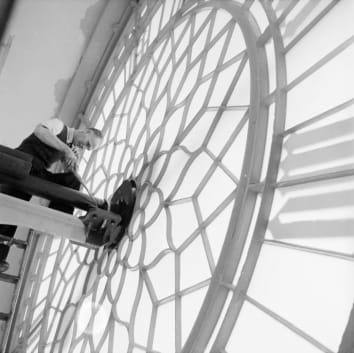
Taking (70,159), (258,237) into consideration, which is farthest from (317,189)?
(70,159)

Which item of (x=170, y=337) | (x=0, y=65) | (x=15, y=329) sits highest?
(x=0, y=65)

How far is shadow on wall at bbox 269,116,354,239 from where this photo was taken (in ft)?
5.72

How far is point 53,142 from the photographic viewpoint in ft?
11.9

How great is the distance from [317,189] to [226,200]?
0.59 meters

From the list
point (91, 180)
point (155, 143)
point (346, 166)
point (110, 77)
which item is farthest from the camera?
point (110, 77)

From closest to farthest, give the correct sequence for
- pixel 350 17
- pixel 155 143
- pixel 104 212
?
1. pixel 350 17
2. pixel 104 212
3. pixel 155 143

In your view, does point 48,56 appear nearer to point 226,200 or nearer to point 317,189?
point 226,200

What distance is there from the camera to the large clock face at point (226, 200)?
1824 mm

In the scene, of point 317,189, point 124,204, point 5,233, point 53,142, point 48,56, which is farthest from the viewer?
point 48,56

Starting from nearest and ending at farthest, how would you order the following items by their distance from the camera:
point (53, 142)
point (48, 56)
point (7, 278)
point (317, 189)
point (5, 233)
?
point (317, 189) → point (53, 142) → point (5, 233) → point (7, 278) → point (48, 56)

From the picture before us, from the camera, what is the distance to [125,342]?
9.26 ft

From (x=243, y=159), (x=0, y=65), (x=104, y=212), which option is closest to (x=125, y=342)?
(x=104, y=212)

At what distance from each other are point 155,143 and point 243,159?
1.34 meters

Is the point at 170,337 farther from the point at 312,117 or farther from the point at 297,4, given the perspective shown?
the point at 297,4
